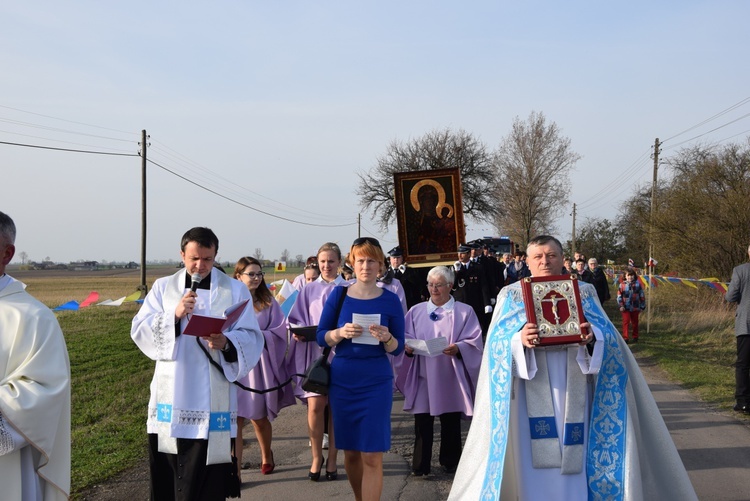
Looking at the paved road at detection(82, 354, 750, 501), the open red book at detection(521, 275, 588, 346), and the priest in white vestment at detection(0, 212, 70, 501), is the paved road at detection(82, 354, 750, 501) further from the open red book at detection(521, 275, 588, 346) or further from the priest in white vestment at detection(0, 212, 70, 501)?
the priest in white vestment at detection(0, 212, 70, 501)

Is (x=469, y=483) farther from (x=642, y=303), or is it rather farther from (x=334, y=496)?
(x=642, y=303)

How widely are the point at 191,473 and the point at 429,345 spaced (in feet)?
8.69

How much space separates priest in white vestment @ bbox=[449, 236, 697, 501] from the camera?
15.1 feet

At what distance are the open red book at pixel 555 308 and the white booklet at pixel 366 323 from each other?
3.65 ft

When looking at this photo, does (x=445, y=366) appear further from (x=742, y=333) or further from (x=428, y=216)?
(x=428, y=216)

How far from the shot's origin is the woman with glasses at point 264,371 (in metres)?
6.53

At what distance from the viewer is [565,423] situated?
464cm

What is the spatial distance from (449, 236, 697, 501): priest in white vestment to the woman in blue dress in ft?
2.17

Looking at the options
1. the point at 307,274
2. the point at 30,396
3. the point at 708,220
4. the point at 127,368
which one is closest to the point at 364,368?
the point at 30,396

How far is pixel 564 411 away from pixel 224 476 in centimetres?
218

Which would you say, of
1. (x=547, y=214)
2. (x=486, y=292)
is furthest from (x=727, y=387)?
(x=547, y=214)

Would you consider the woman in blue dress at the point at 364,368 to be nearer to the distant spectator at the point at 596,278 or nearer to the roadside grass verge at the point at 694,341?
the roadside grass verge at the point at 694,341

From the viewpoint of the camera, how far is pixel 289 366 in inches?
283

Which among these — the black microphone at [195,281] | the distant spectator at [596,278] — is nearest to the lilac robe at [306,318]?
the black microphone at [195,281]
